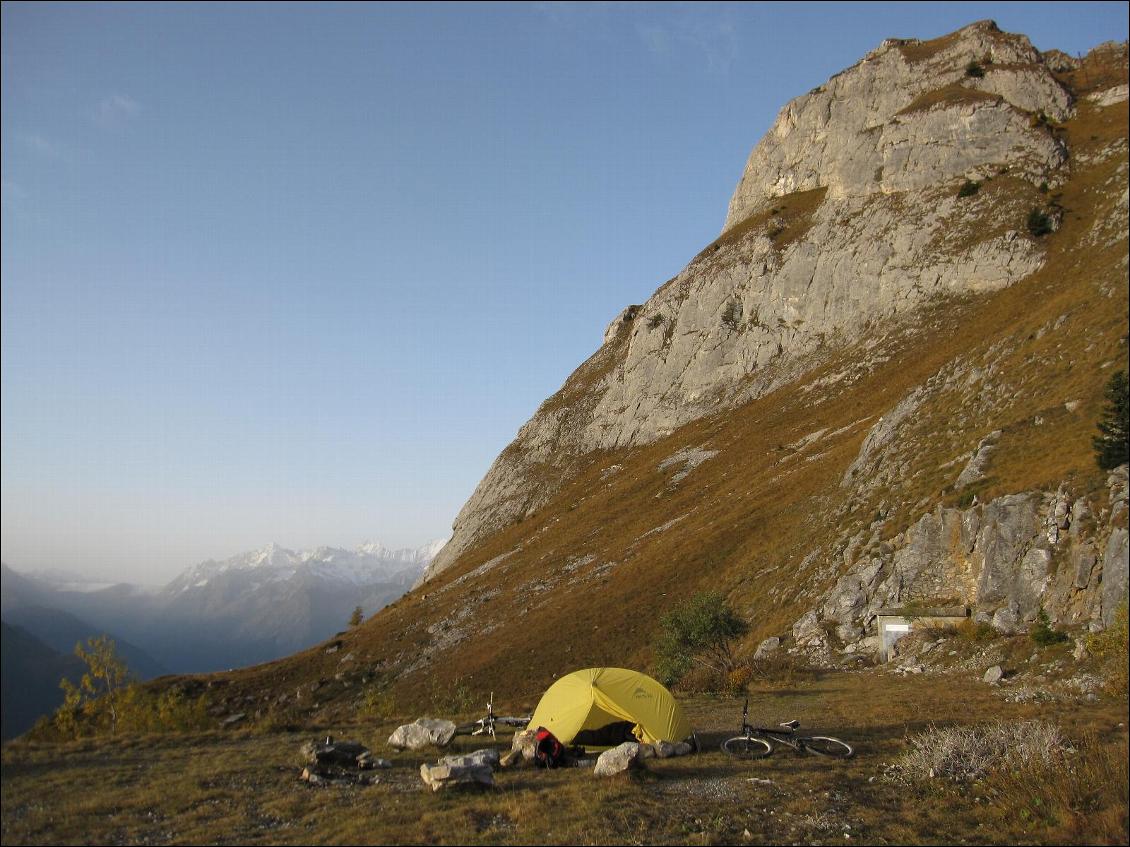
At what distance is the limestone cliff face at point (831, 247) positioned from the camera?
10412 cm

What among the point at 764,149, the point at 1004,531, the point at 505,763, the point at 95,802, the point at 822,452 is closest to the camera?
the point at 95,802

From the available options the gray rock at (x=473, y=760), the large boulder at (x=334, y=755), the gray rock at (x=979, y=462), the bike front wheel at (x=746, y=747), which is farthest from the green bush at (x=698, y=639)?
the large boulder at (x=334, y=755)

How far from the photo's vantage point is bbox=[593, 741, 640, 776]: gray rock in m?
15.9

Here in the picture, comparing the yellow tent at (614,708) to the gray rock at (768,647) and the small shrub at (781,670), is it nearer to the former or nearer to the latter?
the small shrub at (781,670)

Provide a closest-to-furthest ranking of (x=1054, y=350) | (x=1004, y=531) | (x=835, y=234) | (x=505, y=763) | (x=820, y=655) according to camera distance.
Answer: (x=505, y=763), (x=1004, y=531), (x=820, y=655), (x=1054, y=350), (x=835, y=234)

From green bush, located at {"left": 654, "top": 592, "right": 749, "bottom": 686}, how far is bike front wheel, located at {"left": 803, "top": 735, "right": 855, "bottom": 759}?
17690mm

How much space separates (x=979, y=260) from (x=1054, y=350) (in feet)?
187

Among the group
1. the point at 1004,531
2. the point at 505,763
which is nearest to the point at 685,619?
the point at 1004,531

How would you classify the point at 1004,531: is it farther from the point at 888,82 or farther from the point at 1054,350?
the point at 888,82

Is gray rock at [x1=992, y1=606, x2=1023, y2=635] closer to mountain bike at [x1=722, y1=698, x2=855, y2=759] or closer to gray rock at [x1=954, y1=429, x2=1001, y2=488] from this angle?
gray rock at [x1=954, y1=429, x2=1001, y2=488]

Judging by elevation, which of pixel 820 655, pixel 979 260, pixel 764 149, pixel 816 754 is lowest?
pixel 820 655

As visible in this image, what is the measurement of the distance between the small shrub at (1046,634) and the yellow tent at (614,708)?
18.8 meters

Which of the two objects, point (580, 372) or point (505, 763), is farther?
point (580, 372)

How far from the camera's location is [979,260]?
314 feet
